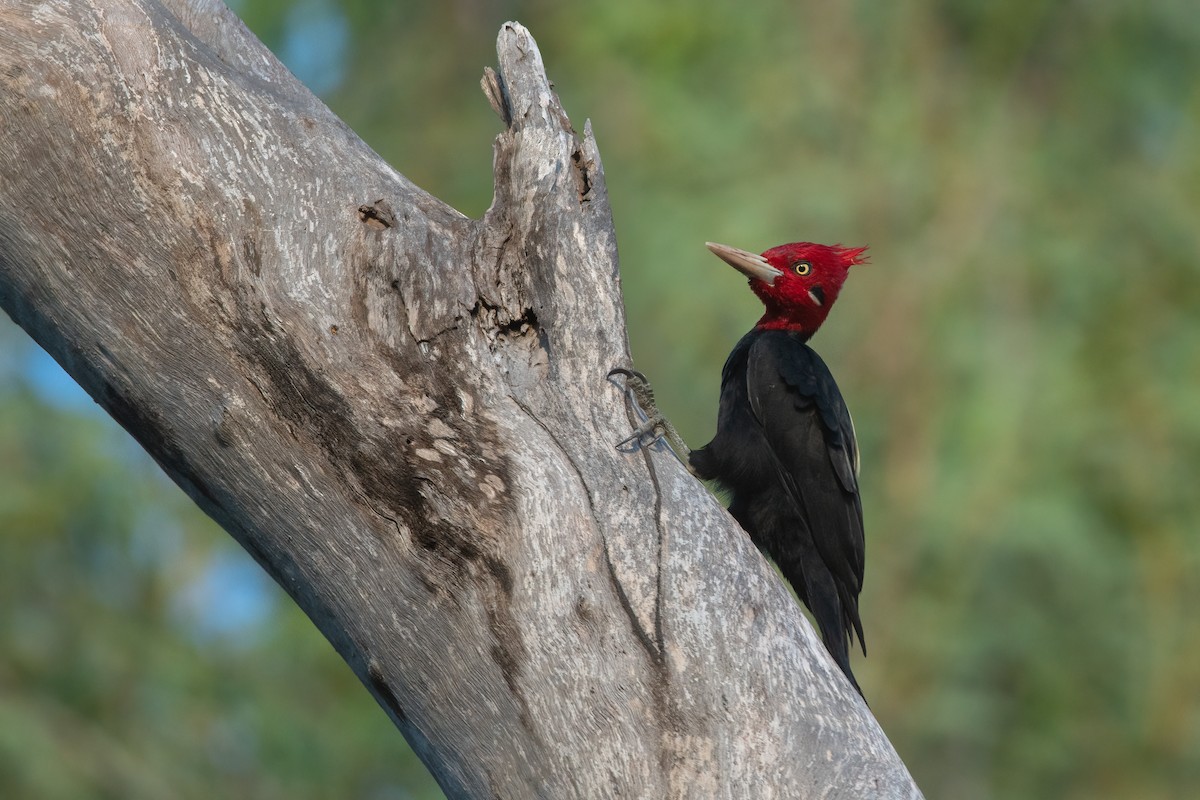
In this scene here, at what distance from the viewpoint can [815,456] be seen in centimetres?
377

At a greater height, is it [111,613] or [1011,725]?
[1011,725]

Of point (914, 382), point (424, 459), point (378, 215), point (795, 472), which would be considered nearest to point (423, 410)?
point (424, 459)

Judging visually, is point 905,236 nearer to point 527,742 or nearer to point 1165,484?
point 1165,484

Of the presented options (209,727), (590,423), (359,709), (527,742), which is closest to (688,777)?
(527,742)

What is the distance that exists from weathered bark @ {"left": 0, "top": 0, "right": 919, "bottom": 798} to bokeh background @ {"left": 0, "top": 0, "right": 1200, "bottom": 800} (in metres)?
4.14

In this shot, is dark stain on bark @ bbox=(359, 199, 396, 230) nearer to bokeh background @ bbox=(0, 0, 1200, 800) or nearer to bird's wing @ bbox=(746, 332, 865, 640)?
bird's wing @ bbox=(746, 332, 865, 640)

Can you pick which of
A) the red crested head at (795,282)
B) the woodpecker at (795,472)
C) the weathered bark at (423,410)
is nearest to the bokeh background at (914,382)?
the red crested head at (795,282)

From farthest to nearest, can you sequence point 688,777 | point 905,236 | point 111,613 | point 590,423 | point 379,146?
point 379,146, point 905,236, point 111,613, point 590,423, point 688,777

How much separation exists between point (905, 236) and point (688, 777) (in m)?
6.41

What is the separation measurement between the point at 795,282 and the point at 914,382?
394 centimetres

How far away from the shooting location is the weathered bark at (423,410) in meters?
2.29

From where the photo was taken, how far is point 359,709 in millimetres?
7922

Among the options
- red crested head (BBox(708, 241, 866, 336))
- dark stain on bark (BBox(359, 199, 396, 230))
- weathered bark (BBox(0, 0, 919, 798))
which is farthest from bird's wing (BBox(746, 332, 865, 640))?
dark stain on bark (BBox(359, 199, 396, 230))

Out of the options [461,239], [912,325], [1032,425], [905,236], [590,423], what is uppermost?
[905,236]
